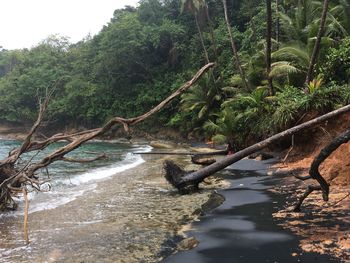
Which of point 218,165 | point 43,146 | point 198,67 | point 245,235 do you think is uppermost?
point 198,67

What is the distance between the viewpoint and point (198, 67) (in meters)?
35.6

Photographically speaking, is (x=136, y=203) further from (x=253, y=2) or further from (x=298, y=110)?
(x=253, y=2)

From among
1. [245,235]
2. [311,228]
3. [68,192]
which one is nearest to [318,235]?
[311,228]

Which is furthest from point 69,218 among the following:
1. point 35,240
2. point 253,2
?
point 253,2

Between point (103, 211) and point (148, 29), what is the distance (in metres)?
32.5

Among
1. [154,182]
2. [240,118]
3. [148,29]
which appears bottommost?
[154,182]

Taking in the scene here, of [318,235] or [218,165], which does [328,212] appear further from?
[218,165]

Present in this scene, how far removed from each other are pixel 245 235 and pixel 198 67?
3071 cm

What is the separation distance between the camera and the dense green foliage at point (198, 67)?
15.0 metres

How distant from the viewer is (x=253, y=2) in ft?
116

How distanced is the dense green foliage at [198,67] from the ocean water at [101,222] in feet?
13.4

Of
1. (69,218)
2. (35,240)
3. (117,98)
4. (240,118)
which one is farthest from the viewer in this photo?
(117,98)

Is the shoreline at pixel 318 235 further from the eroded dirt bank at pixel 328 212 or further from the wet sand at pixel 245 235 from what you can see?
the wet sand at pixel 245 235

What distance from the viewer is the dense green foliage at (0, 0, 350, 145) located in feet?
49.2
